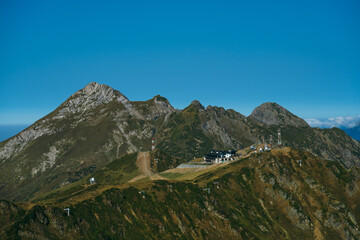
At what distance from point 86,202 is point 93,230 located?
791 inches

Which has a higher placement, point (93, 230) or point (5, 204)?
point (5, 204)

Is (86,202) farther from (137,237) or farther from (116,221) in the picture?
(137,237)

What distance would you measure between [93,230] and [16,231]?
3684cm

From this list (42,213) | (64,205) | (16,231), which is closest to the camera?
(16,231)

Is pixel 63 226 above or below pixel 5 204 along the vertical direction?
below

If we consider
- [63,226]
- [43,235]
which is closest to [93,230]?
[63,226]

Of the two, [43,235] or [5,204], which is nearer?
[43,235]

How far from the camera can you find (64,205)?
189 meters

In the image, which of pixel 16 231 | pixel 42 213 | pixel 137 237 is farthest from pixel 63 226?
pixel 137 237

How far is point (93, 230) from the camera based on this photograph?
184m

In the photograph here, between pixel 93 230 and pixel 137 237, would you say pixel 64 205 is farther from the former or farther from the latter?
pixel 137 237

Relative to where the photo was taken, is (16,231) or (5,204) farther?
(5,204)

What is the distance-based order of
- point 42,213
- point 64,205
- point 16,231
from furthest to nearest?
point 64,205
point 42,213
point 16,231

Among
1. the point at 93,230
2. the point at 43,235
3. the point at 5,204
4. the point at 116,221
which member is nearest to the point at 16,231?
the point at 43,235
